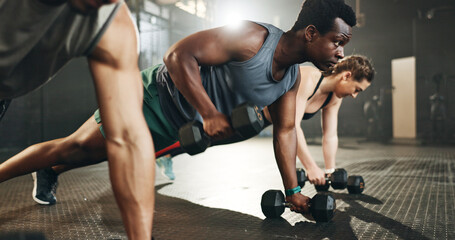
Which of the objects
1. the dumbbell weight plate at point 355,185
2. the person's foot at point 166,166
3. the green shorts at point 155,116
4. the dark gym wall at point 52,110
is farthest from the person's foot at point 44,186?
the dark gym wall at point 52,110

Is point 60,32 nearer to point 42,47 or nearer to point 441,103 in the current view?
point 42,47

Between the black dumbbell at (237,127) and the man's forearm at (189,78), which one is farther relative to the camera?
the man's forearm at (189,78)

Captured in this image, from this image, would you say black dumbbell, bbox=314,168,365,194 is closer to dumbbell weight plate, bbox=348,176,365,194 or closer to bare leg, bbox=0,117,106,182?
dumbbell weight plate, bbox=348,176,365,194

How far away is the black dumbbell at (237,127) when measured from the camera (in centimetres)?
101

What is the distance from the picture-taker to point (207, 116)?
1.20 m

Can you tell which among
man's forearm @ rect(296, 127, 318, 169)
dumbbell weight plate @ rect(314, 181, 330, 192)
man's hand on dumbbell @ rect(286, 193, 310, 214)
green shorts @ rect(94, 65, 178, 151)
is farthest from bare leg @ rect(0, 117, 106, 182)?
dumbbell weight plate @ rect(314, 181, 330, 192)

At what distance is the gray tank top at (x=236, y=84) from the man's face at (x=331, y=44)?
0.15 metres

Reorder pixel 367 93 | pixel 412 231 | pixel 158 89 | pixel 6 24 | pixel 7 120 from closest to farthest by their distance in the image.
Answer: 1. pixel 6 24
2. pixel 412 231
3. pixel 158 89
4. pixel 7 120
5. pixel 367 93

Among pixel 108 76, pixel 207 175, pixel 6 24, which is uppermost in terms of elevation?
pixel 6 24

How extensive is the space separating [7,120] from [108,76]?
4.90 metres

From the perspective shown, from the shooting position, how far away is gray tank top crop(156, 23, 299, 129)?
4.66ft

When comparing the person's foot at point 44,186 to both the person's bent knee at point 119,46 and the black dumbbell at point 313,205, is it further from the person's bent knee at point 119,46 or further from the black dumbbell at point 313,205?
the person's bent knee at point 119,46

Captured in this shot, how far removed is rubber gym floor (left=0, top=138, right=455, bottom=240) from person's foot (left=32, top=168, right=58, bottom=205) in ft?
0.16

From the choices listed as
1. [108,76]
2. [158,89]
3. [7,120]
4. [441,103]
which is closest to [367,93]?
[441,103]
